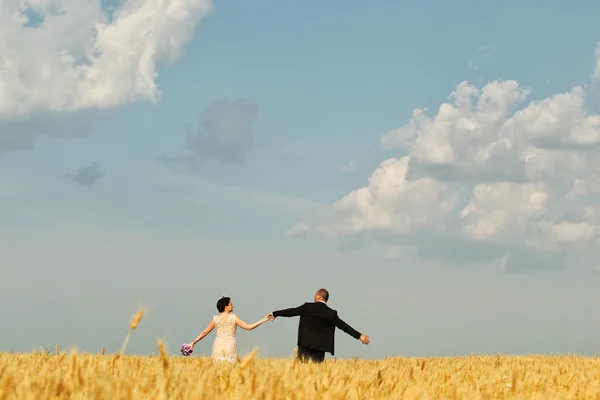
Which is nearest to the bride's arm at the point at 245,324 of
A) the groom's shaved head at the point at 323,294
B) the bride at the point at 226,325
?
the bride at the point at 226,325

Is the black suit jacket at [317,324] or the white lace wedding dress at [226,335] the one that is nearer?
the white lace wedding dress at [226,335]

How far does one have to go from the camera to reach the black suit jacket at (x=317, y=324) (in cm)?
1501

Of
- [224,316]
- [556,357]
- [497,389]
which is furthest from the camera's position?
[556,357]

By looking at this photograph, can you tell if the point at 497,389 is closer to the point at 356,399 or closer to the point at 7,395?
the point at 356,399

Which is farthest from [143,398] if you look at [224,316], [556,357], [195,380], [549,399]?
[556,357]

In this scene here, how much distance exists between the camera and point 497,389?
7195 millimetres

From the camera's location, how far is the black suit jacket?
15.0 metres

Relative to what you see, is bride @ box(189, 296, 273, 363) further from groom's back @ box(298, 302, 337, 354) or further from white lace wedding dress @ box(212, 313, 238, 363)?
groom's back @ box(298, 302, 337, 354)

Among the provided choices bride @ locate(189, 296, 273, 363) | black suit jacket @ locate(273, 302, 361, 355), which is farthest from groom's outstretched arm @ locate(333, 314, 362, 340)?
bride @ locate(189, 296, 273, 363)

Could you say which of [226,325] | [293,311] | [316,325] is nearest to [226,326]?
[226,325]

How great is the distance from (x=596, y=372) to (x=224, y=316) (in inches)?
286

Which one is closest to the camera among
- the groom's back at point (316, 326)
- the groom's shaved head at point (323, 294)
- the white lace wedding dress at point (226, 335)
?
the white lace wedding dress at point (226, 335)

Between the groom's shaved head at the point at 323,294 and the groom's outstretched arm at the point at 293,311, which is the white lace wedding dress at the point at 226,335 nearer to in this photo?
the groom's outstretched arm at the point at 293,311

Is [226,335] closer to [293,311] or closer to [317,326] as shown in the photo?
[293,311]
